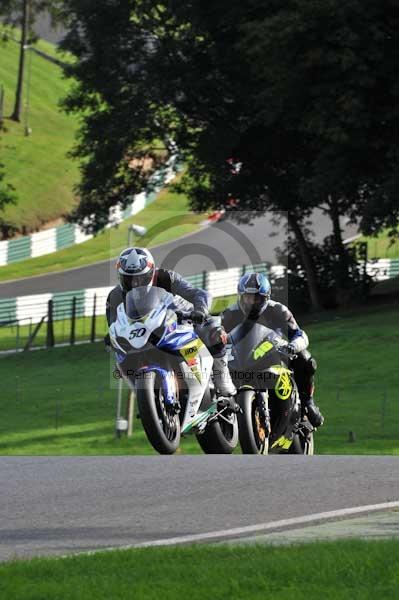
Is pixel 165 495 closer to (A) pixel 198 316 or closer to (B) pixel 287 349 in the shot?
(A) pixel 198 316

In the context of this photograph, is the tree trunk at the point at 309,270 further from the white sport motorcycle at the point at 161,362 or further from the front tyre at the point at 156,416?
the front tyre at the point at 156,416

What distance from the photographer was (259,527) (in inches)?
363

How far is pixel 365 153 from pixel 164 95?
6.53 m

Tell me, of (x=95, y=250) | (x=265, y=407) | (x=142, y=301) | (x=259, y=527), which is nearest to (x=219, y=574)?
(x=259, y=527)

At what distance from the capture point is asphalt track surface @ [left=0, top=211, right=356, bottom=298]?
60188 mm

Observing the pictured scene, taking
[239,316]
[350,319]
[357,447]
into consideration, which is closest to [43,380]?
[350,319]

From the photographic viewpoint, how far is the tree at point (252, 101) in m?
39.0

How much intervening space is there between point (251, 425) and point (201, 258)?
5244cm

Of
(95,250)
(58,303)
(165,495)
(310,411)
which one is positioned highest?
(95,250)

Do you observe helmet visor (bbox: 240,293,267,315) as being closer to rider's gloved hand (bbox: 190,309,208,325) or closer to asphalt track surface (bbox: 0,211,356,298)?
rider's gloved hand (bbox: 190,309,208,325)

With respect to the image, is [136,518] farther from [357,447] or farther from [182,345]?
[357,447]

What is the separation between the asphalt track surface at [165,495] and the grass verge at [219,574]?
635mm

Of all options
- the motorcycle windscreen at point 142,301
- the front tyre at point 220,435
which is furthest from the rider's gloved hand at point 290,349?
the motorcycle windscreen at point 142,301

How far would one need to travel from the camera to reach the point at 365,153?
40844 millimetres
